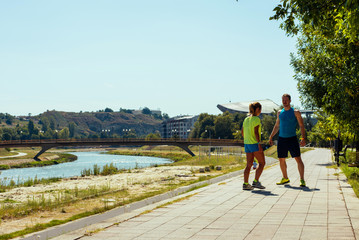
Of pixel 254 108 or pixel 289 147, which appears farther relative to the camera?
pixel 289 147

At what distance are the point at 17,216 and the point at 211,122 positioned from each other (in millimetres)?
126603

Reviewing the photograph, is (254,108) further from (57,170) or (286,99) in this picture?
(57,170)

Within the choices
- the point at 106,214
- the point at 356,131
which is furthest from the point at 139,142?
the point at 106,214

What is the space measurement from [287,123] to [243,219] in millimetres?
4112

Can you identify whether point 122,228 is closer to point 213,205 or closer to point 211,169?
point 213,205

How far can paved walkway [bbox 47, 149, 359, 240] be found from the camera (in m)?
5.11

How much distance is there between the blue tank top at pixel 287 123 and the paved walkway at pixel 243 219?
4.92 ft

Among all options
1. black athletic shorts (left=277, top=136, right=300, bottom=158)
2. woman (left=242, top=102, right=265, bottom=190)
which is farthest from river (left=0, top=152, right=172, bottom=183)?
black athletic shorts (left=277, top=136, right=300, bottom=158)

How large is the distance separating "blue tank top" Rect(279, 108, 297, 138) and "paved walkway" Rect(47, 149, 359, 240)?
4.92 feet

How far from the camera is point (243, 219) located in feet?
19.8

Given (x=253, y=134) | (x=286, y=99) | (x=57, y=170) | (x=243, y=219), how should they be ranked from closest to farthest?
(x=243, y=219), (x=253, y=134), (x=286, y=99), (x=57, y=170)

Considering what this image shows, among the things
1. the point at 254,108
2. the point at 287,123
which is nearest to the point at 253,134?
the point at 254,108

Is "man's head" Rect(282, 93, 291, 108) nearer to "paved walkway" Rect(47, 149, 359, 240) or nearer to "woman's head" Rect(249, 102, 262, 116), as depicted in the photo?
"woman's head" Rect(249, 102, 262, 116)

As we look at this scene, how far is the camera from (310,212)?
6.49 metres
